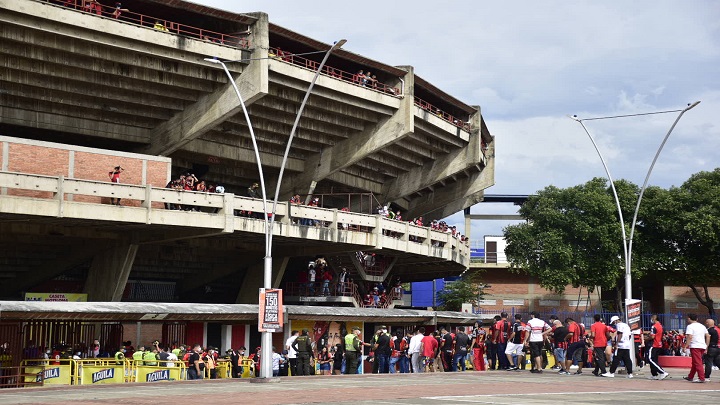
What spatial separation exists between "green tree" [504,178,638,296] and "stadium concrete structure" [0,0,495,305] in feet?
48.5

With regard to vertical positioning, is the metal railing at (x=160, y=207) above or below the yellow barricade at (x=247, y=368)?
above

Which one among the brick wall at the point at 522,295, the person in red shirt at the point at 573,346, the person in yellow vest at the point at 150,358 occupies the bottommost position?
the person in yellow vest at the point at 150,358

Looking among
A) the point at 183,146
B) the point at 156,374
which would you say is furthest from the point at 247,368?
the point at 183,146

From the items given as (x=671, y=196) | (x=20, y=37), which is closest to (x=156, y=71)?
(x=20, y=37)

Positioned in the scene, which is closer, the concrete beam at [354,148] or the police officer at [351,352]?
the police officer at [351,352]

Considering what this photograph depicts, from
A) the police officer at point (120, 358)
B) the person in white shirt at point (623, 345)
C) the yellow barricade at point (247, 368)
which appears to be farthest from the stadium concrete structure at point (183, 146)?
the person in white shirt at point (623, 345)

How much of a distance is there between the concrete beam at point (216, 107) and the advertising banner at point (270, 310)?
12.3 metres

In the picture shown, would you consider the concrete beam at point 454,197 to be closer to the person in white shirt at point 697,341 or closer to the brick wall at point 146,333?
the brick wall at point 146,333

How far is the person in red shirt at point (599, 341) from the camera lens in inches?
920

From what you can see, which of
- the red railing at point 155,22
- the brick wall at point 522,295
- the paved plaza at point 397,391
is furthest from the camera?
the brick wall at point 522,295

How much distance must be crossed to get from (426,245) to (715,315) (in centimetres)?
2962

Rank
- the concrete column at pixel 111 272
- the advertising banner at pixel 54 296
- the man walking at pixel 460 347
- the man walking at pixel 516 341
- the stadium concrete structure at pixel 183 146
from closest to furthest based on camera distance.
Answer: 1. the man walking at pixel 516 341
2. the man walking at pixel 460 347
3. the stadium concrete structure at pixel 183 146
4. the concrete column at pixel 111 272
5. the advertising banner at pixel 54 296

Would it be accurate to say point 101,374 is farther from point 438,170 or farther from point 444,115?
point 444,115

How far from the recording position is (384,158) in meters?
47.1
